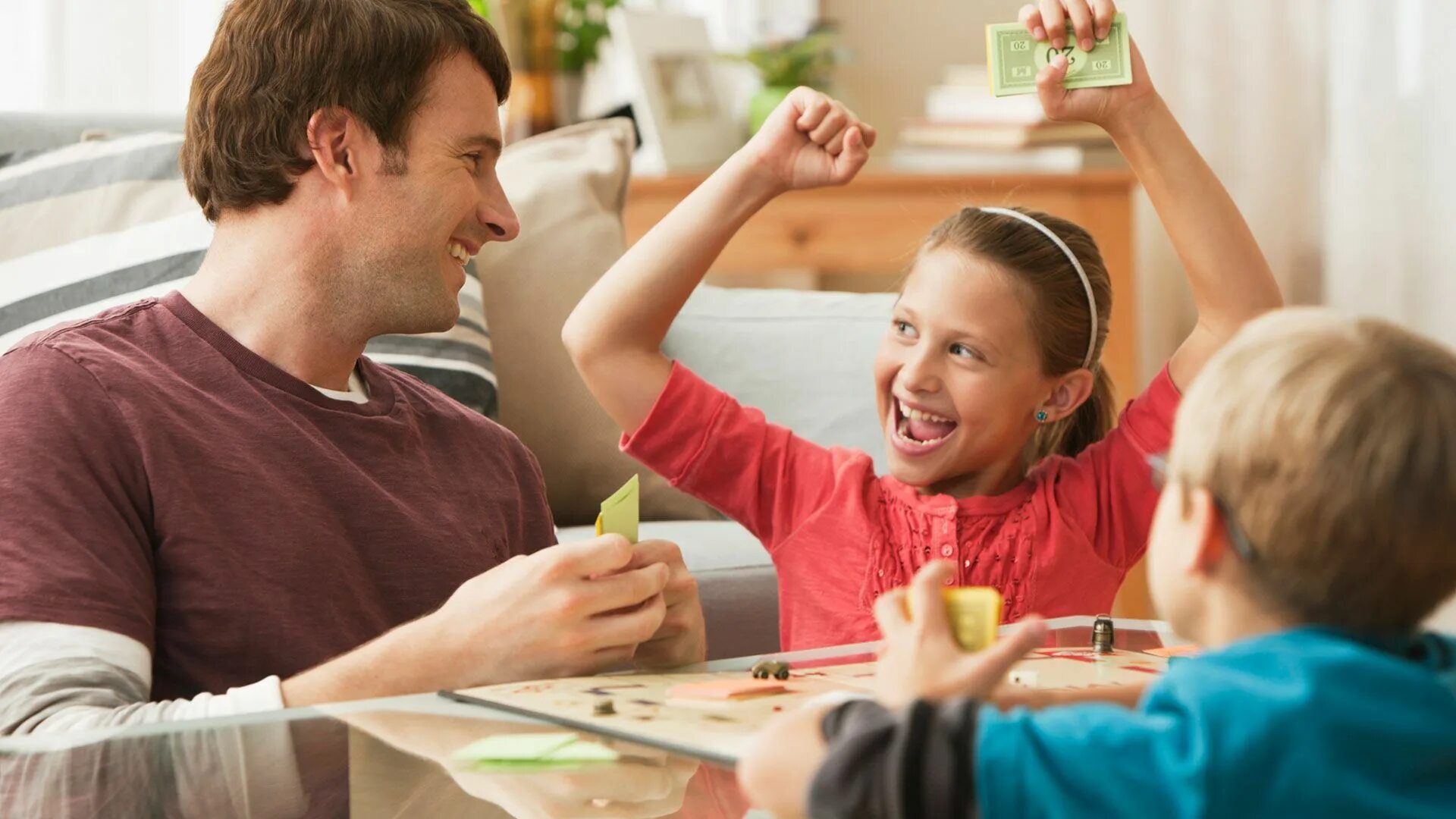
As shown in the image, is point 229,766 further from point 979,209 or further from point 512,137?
point 512,137

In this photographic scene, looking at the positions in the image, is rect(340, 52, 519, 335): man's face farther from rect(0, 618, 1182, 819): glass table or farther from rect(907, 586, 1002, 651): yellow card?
rect(907, 586, 1002, 651): yellow card

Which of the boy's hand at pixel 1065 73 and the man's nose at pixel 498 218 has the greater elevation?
the boy's hand at pixel 1065 73

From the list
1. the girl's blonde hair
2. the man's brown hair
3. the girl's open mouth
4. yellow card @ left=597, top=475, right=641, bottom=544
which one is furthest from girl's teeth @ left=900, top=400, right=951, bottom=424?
the man's brown hair

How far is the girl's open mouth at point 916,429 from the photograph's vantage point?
1.39m

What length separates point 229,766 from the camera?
783 millimetres

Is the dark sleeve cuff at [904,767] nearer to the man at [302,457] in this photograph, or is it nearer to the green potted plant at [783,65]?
the man at [302,457]

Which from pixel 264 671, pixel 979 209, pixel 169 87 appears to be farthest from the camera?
pixel 169 87

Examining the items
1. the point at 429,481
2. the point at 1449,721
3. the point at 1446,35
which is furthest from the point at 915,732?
the point at 1446,35

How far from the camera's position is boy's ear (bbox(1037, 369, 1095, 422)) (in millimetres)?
1483

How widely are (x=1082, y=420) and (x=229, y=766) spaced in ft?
3.46

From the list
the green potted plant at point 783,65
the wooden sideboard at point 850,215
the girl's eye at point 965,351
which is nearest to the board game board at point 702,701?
Answer: the girl's eye at point 965,351

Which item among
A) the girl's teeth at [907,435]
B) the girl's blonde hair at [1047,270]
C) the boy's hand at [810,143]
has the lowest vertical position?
the girl's teeth at [907,435]

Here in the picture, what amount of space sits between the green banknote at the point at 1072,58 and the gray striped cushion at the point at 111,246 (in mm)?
794

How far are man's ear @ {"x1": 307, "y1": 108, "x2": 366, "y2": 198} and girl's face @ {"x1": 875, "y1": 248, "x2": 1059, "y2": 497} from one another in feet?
1.73
